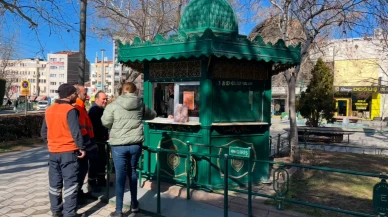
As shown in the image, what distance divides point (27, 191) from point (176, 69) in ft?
11.7

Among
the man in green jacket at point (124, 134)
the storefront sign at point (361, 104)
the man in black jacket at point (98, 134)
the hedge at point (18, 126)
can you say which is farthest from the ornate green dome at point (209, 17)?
the storefront sign at point (361, 104)

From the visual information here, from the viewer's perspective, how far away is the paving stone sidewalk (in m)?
5.21

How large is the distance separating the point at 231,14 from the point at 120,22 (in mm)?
12635

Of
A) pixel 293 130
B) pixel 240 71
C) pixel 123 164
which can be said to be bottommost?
pixel 123 164

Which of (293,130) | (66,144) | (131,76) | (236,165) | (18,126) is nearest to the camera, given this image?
(66,144)

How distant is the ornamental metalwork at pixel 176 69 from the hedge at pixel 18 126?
9.41 m

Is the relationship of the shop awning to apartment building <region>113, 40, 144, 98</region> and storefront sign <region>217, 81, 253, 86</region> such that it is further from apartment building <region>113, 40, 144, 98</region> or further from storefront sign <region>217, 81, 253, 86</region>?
apartment building <region>113, 40, 144, 98</region>

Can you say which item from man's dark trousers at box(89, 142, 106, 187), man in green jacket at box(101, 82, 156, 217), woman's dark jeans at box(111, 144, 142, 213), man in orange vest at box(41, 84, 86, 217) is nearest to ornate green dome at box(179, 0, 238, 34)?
man in green jacket at box(101, 82, 156, 217)

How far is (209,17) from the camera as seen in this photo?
21.9ft

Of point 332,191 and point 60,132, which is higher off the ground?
point 60,132

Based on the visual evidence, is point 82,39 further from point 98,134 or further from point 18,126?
point 18,126

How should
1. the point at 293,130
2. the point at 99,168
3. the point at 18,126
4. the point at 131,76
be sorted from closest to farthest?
1. the point at 99,168
2. the point at 293,130
3. the point at 18,126
4. the point at 131,76

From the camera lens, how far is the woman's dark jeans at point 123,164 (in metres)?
Result: 4.75

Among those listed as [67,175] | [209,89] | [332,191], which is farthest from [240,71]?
[67,175]
